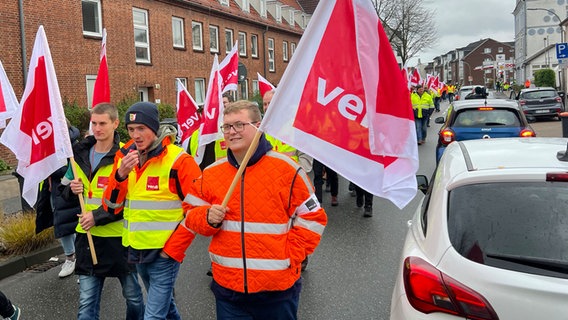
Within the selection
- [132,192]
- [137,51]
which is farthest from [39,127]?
[137,51]

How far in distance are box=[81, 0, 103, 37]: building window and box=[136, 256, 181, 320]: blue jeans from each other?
60.9ft

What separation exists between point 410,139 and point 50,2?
18.7 metres

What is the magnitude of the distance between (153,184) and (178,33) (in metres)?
25.0

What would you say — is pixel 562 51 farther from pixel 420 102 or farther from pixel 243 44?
pixel 243 44

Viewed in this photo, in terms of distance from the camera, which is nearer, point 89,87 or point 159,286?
point 159,286

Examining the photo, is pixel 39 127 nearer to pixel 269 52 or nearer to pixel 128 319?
pixel 128 319

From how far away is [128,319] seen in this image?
4055mm

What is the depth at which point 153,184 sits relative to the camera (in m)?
3.56

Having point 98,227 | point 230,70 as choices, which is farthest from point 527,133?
point 98,227

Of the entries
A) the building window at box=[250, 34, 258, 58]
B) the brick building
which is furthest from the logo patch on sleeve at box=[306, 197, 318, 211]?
the building window at box=[250, 34, 258, 58]

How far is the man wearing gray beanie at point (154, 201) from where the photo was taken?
3.53 meters

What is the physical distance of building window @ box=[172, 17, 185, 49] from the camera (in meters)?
26.9

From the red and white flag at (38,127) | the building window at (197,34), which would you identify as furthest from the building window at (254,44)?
the red and white flag at (38,127)

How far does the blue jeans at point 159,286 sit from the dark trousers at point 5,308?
1.33 m
